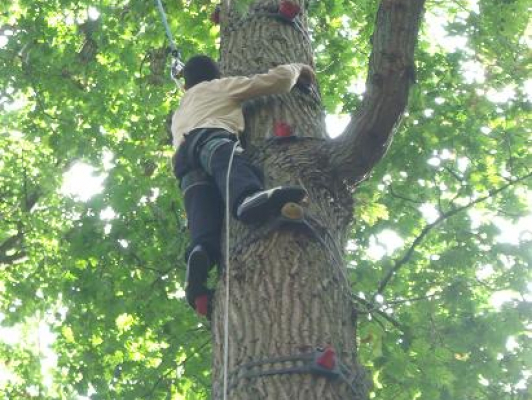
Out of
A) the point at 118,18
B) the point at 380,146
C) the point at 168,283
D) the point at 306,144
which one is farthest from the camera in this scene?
the point at 118,18

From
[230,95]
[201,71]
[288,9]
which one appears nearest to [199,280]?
[230,95]

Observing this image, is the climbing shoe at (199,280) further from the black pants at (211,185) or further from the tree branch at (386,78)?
the tree branch at (386,78)

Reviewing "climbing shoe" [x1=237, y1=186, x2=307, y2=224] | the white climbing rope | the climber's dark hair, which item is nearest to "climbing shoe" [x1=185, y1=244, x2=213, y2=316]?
Answer: the white climbing rope

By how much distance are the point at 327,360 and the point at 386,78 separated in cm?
140

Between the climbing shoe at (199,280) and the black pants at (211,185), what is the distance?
0.23ft

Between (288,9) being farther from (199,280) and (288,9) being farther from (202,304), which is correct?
(202,304)

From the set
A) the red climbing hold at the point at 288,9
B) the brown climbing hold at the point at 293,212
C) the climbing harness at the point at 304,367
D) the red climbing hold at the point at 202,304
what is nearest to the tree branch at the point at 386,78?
the brown climbing hold at the point at 293,212

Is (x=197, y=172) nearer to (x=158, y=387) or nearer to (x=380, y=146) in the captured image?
(x=380, y=146)

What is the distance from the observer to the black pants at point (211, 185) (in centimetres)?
A: 358

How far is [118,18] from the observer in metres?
8.12

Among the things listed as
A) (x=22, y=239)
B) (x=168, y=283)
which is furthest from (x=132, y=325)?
(x=22, y=239)

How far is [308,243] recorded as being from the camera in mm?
3322

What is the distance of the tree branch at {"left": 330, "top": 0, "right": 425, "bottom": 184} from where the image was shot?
3.40 metres

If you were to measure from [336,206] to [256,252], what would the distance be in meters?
0.63
